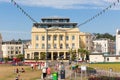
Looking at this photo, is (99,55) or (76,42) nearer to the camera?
(99,55)

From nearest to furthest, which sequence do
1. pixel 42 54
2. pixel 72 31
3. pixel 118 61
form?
1. pixel 118 61
2. pixel 42 54
3. pixel 72 31

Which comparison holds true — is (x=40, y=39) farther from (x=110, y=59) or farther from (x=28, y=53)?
(x=110, y=59)

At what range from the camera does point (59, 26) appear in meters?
172

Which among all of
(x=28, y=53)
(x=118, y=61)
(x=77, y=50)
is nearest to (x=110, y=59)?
(x=118, y=61)

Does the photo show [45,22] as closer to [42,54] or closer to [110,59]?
[42,54]

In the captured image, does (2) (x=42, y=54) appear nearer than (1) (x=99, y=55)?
No

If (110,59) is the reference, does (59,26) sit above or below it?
above

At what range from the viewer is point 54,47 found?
168 metres

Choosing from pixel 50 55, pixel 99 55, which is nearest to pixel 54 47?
pixel 50 55

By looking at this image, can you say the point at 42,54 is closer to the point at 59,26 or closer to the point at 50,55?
the point at 50,55

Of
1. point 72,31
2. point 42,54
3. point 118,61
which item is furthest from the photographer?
point 72,31

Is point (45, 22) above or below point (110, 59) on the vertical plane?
above

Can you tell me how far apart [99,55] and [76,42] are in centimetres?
3730

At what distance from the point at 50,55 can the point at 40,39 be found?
8.18 m
